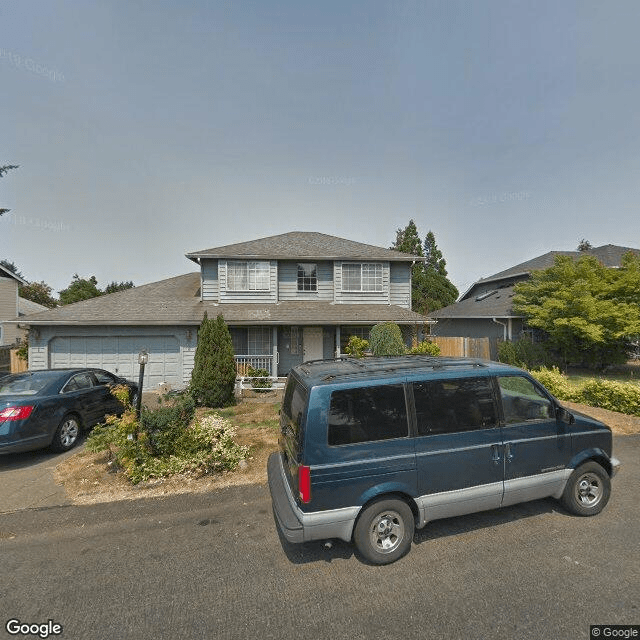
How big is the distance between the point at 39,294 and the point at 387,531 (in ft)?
176

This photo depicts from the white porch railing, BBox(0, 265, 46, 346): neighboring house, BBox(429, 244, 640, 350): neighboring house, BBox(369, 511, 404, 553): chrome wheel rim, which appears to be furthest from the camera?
BBox(0, 265, 46, 346): neighboring house

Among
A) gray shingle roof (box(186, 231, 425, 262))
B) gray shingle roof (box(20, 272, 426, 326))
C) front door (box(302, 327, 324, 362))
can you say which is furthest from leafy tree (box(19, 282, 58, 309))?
front door (box(302, 327, 324, 362))

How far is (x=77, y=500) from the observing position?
15.3 ft

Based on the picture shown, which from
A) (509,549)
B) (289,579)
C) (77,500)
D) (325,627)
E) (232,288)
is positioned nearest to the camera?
(325,627)

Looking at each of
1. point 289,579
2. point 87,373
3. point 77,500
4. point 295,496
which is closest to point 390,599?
point 289,579

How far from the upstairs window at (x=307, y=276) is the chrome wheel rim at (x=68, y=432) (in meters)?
9.79

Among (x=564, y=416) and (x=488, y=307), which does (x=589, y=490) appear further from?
(x=488, y=307)

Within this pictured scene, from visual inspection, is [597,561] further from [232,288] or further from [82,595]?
[232,288]

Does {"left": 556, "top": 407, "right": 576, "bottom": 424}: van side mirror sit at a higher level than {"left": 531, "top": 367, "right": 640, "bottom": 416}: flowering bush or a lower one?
higher

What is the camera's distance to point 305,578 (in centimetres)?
311

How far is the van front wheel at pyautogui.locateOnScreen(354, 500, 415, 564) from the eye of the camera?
324cm

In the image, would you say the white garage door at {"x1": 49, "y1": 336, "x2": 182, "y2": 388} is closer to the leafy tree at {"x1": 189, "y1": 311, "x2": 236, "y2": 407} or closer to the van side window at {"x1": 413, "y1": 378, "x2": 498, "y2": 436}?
the leafy tree at {"x1": 189, "y1": 311, "x2": 236, "y2": 407}

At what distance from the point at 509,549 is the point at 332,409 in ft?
8.22

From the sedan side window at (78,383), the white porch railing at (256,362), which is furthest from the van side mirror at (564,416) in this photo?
the white porch railing at (256,362)
